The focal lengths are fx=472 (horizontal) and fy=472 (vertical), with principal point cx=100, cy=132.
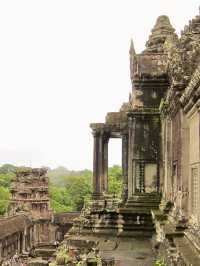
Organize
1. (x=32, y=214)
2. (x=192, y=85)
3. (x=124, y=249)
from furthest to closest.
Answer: (x=32, y=214)
(x=124, y=249)
(x=192, y=85)

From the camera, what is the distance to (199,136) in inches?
306

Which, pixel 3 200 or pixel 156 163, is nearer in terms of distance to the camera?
pixel 156 163

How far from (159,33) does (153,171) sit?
5.46 metres

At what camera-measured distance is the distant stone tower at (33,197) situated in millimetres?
46000

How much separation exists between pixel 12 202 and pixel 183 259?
42.6 meters

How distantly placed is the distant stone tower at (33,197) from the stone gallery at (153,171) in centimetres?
2713

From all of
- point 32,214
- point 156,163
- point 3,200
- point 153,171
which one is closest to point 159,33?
point 156,163

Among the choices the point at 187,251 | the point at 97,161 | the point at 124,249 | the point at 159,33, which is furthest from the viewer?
the point at 97,161

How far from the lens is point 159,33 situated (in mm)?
17609


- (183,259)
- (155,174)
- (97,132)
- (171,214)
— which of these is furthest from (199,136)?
(97,132)

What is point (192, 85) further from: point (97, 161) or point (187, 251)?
point (97, 161)

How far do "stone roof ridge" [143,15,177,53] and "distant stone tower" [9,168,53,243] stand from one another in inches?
1190

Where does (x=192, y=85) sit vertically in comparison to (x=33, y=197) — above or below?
above

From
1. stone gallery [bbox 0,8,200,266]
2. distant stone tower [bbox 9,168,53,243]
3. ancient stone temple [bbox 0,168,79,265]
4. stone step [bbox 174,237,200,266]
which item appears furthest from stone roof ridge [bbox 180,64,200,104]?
distant stone tower [bbox 9,168,53,243]
